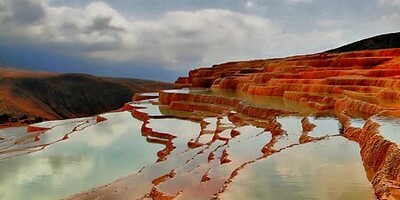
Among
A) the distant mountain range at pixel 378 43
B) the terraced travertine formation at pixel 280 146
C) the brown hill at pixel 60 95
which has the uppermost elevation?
the distant mountain range at pixel 378 43

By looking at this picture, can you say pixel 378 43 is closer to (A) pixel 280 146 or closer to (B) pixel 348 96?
(B) pixel 348 96

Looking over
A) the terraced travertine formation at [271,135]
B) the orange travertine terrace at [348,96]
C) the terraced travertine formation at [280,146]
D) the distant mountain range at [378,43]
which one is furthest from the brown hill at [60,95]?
the terraced travertine formation at [280,146]

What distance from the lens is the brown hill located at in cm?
7650

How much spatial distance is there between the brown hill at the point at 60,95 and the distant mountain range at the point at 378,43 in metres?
46.2

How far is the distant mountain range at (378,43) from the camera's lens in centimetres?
5242

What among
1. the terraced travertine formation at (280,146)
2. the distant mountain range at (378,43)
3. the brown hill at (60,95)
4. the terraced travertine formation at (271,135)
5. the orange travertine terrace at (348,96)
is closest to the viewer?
the terraced travertine formation at (280,146)

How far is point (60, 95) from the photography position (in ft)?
313

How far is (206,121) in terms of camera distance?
23844 mm

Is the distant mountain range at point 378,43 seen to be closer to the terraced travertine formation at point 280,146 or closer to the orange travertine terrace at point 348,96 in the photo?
the orange travertine terrace at point 348,96

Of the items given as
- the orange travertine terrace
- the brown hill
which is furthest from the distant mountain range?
the brown hill

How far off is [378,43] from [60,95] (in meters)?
64.8

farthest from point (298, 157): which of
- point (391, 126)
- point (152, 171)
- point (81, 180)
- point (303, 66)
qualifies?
point (303, 66)

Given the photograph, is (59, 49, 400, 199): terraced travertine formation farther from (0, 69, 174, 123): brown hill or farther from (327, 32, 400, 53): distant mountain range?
(0, 69, 174, 123): brown hill

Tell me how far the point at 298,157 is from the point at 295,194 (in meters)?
3.29
